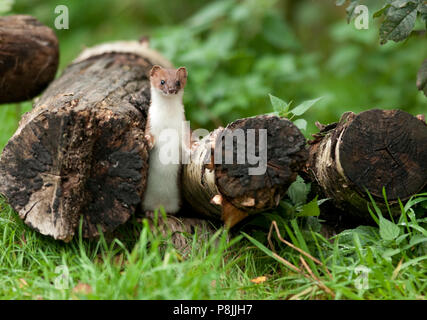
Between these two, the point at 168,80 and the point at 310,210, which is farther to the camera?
the point at 168,80

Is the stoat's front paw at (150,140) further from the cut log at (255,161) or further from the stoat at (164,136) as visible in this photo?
the cut log at (255,161)

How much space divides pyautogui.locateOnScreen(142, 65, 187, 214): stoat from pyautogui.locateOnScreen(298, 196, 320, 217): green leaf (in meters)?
0.79

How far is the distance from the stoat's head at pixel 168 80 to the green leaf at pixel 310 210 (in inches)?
39.6

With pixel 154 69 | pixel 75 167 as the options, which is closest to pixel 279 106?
pixel 154 69

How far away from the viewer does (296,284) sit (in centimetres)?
275

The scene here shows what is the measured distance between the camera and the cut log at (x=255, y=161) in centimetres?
265

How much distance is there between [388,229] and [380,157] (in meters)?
0.38

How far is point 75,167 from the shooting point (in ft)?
9.22

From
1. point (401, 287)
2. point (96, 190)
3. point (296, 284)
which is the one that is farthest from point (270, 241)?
point (96, 190)

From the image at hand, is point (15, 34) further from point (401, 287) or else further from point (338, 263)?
point (401, 287)

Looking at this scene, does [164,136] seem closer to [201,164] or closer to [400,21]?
[201,164]

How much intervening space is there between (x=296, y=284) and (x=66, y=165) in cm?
133

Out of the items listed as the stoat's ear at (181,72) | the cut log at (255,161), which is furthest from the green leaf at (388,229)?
the stoat's ear at (181,72)

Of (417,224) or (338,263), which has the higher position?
(417,224)
